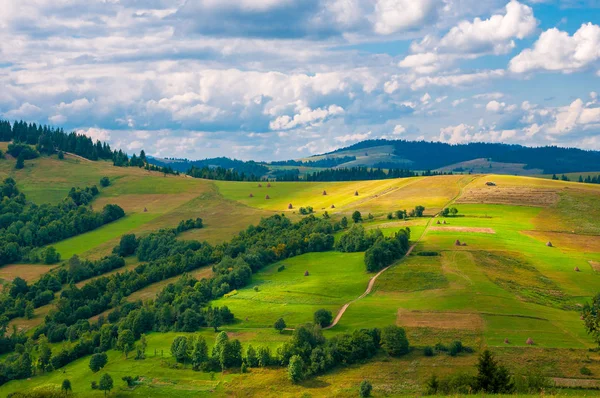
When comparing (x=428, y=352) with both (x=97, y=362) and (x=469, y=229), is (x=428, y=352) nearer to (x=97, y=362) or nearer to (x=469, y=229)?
(x=97, y=362)

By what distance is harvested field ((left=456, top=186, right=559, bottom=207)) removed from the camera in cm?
18175

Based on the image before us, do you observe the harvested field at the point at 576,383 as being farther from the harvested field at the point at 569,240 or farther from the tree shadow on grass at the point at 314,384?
the harvested field at the point at 569,240

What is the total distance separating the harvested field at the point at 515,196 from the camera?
181750 millimetres

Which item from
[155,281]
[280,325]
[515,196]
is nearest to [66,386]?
[280,325]

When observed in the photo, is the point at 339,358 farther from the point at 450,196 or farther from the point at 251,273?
the point at 450,196

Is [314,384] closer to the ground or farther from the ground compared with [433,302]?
closer to the ground

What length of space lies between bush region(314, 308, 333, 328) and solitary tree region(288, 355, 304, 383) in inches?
572

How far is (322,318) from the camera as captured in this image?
10756 cm

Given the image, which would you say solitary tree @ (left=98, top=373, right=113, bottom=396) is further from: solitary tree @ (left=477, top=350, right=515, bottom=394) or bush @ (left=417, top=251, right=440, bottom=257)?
bush @ (left=417, top=251, right=440, bottom=257)

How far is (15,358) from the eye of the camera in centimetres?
12081

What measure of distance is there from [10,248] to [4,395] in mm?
94844

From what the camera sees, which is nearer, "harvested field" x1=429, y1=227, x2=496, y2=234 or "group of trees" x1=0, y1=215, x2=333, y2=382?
"group of trees" x1=0, y1=215, x2=333, y2=382

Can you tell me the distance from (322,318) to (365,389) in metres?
25.7

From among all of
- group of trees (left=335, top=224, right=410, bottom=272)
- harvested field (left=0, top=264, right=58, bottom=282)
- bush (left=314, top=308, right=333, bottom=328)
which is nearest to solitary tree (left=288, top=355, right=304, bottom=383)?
bush (left=314, top=308, right=333, bottom=328)
